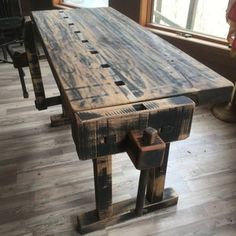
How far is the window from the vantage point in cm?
248

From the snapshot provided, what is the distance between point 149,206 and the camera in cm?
148

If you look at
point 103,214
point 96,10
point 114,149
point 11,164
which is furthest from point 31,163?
point 96,10

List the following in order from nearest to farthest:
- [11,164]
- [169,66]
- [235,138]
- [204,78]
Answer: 1. [204,78]
2. [169,66]
3. [11,164]
4. [235,138]

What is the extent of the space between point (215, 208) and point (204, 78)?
82 cm

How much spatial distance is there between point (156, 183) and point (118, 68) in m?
0.63

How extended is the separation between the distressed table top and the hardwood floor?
745 millimetres

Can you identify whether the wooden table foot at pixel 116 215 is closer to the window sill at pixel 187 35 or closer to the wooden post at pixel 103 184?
the wooden post at pixel 103 184

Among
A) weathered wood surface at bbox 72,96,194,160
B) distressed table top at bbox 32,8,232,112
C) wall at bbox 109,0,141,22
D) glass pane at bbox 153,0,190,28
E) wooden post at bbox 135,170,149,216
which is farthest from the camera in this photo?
wall at bbox 109,0,141,22

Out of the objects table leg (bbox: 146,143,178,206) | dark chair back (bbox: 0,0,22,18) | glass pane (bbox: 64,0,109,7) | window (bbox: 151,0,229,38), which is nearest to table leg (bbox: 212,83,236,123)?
window (bbox: 151,0,229,38)

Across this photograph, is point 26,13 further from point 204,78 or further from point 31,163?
point 204,78

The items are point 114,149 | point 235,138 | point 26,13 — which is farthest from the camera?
point 26,13

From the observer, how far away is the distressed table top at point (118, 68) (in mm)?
993

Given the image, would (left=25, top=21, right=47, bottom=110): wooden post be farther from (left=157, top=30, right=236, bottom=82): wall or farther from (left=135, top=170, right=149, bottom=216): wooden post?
(left=157, top=30, right=236, bottom=82): wall

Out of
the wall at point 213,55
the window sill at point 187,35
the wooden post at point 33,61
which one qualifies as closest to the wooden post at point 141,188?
the wooden post at point 33,61
